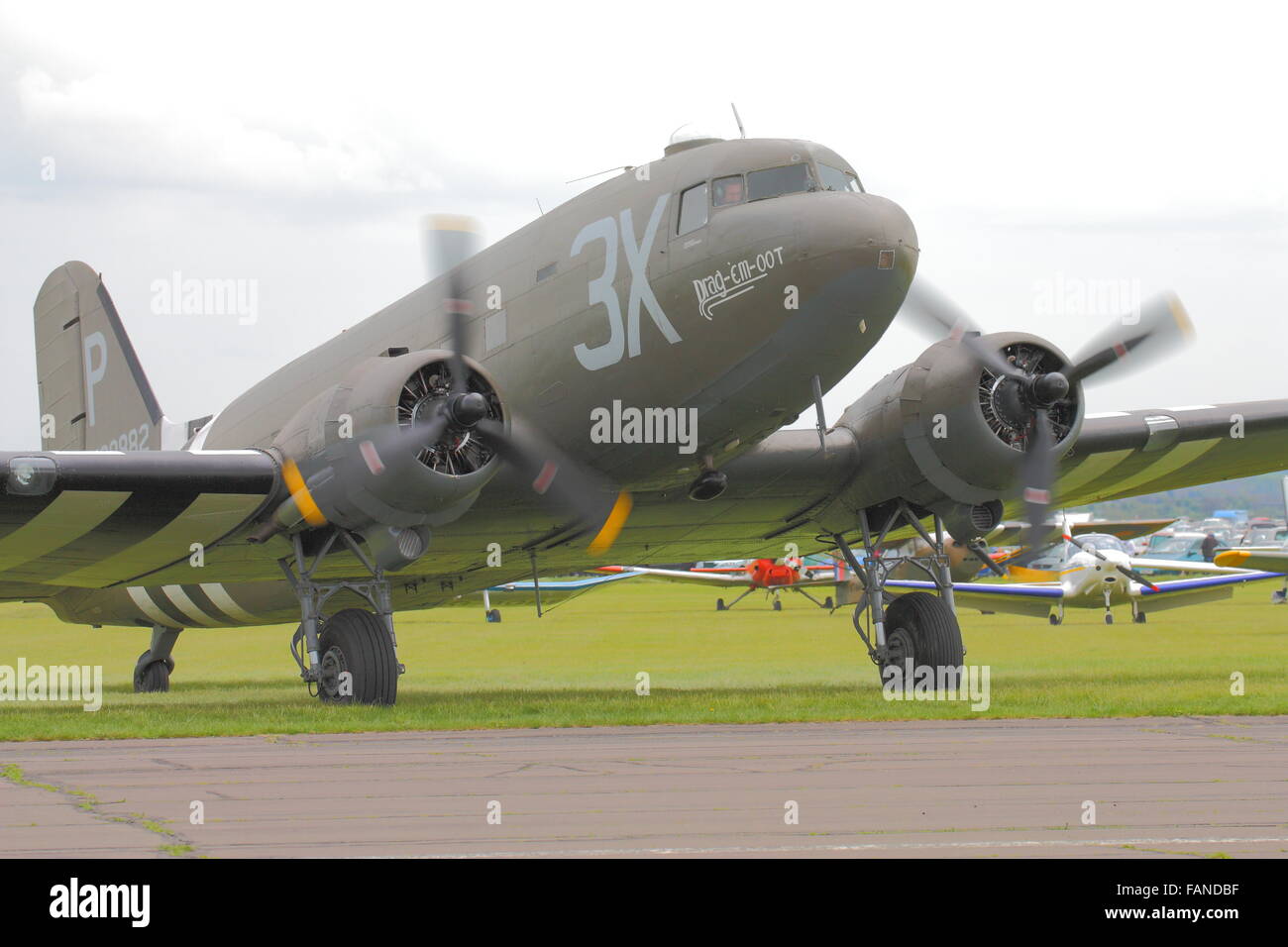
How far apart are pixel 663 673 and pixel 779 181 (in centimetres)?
1224

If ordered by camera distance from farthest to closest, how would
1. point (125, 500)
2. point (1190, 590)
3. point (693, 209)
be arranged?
point (1190, 590) → point (125, 500) → point (693, 209)

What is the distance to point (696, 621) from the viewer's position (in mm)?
46531

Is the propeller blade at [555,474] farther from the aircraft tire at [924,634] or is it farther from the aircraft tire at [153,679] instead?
the aircraft tire at [153,679]

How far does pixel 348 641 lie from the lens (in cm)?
1550

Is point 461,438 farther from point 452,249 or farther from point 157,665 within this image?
point 157,665

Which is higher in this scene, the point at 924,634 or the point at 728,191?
the point at 728,191

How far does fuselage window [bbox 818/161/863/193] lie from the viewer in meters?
14.0

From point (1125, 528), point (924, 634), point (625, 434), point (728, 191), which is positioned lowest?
point (924, 634)

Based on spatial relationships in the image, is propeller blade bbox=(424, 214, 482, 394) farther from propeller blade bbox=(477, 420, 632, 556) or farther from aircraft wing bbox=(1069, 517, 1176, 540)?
aircraft wing bbox=(1069, 517, 1176, 540)

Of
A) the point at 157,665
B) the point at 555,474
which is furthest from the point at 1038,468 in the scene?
the point at 157,665

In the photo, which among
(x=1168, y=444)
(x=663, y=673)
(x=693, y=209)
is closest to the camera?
(x=693, y=209)
